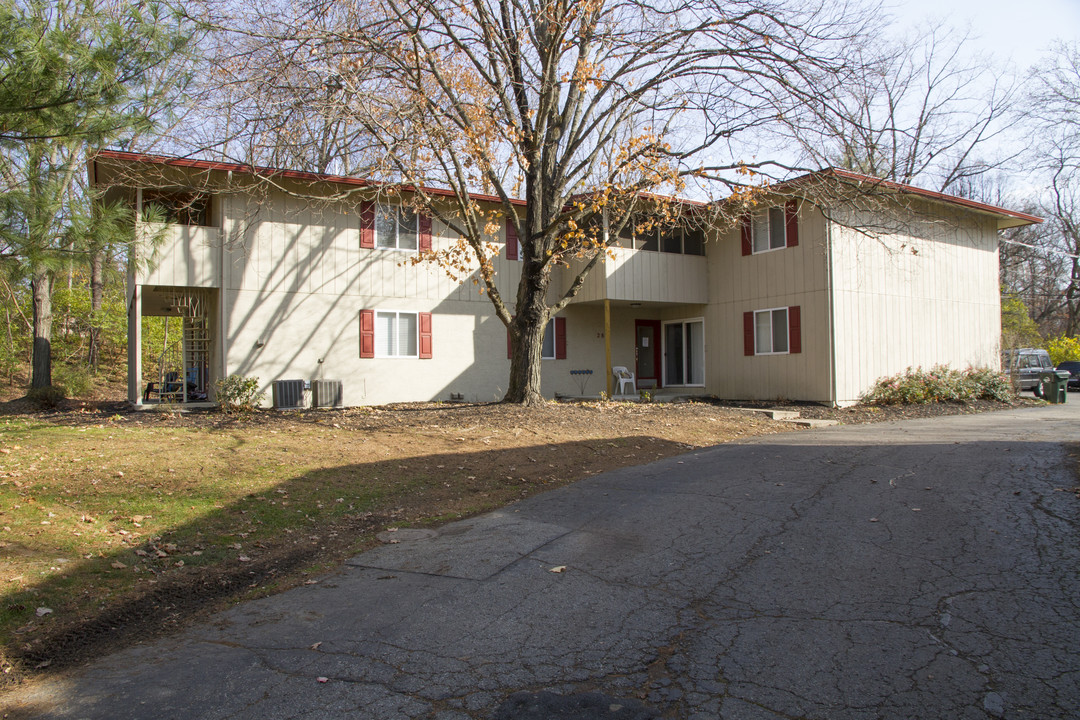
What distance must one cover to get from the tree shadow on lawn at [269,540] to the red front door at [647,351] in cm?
1155

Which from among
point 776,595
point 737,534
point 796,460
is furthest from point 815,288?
point 776,595

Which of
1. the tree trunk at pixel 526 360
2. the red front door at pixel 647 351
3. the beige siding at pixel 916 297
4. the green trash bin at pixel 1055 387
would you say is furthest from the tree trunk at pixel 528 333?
the green trash bin at pixel 1055 387

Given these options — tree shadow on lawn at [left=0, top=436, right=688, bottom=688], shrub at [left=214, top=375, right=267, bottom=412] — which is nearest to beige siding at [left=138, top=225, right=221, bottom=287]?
shrub at [left=214, top=375, right=267, bottom=412]

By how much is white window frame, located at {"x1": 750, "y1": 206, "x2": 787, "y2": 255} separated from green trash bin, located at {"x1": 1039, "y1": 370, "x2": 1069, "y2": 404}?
356 inches

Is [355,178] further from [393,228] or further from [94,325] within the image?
[94,325]

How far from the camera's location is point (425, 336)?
60.3 ft

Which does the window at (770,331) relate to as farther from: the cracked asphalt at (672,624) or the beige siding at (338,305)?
the cracked asphalt at (672,624)

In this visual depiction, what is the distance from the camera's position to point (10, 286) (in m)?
8.44

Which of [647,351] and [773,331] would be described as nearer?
[773,331]

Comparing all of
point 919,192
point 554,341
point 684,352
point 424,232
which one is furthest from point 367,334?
point 919,192

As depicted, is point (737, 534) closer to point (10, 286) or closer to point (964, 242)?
point (10, 286)

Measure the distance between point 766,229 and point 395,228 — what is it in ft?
31.6

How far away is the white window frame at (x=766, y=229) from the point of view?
18.5 metres

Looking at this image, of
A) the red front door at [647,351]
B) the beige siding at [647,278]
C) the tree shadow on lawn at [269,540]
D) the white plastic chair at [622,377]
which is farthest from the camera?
the red front door at [647,351]
